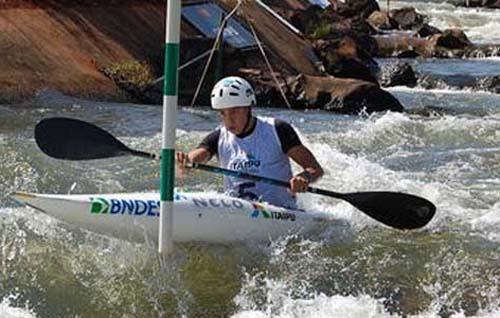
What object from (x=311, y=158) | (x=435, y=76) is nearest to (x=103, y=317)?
(x=311, y=158)

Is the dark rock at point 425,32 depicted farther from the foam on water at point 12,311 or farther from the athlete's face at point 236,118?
the foam on water at point 12,311

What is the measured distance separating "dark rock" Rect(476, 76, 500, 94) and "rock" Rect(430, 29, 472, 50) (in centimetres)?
547

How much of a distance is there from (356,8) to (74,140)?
2557cm

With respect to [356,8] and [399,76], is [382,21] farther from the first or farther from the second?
[399,76]

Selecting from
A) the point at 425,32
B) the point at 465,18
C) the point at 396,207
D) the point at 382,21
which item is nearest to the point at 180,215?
the point at 396,207

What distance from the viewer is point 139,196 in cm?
668

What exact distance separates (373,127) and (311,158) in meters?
7.09

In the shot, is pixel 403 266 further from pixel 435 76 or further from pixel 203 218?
pixel 435 76

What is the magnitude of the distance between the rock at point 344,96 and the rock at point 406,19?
48.1ft

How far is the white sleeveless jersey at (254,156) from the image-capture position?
7113mm

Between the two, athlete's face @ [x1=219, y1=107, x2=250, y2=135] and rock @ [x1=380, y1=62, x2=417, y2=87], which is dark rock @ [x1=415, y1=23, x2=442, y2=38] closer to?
rock @ [x1=380, y1=62, x2=417, y2=87]

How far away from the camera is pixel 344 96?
15.9 metres

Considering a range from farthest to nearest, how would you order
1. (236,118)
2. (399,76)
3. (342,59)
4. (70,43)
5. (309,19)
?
(309,19) → (399,76) → (342,59) → (70,43) → (236,118)

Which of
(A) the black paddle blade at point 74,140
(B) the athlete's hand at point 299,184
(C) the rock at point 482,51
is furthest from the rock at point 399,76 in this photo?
(A) the black paddle blade at point 74,140
